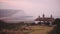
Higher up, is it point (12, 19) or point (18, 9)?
point (18, 9)

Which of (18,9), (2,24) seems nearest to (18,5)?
(18,9)

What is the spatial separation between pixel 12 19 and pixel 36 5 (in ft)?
1.33

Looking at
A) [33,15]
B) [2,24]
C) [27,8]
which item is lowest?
[2,24]

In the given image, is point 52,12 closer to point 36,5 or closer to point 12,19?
point 36,5

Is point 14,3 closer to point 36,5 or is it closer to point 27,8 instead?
point 27,8

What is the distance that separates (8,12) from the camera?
5.49 ft

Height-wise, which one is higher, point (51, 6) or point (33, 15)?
point (51, 6)

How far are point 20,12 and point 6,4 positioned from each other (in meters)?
0.24

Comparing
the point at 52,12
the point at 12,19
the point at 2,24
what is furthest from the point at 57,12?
the point at 2,24

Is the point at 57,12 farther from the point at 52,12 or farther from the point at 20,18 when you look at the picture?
the point at 20,18

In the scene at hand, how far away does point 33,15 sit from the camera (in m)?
1.67

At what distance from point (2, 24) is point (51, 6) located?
764mm

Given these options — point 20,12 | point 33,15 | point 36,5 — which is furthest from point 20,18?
point 36,5

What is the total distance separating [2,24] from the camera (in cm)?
166
